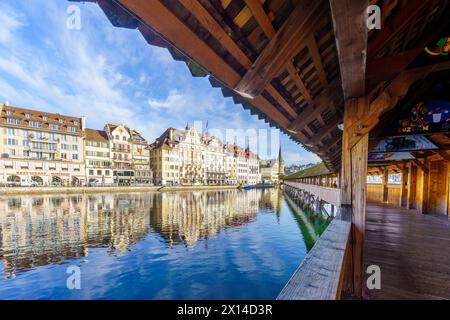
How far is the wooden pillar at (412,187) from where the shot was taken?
43.0 feet

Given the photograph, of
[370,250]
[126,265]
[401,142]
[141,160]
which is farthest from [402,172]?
[141,160]

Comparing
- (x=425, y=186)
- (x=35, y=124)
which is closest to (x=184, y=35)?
(x=425, y=186)

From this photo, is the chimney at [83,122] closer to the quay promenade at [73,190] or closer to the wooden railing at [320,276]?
the quay promenade at [73,190]

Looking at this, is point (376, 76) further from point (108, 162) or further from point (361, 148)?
point (108, 162)

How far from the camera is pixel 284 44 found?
84.4 inches

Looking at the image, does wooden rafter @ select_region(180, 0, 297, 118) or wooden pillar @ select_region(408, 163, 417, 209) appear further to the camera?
wooden pillar @ select_region(408, 163, 417, 209)

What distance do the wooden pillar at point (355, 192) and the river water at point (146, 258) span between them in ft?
15.3

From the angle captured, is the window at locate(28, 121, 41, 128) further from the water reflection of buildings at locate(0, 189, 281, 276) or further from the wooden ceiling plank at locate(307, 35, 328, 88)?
the wooden ceiling plank at locate(307, 35, 328, 88)

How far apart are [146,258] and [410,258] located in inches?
395

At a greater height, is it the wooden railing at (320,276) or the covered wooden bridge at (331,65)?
the covered wooden bridge at (331,65)

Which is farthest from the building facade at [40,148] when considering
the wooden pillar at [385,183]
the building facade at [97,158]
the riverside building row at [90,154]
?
the wooden pillar at [385,183]

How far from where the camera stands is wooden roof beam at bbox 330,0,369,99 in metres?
1.53

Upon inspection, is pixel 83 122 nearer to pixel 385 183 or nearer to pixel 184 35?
pixel 385 183

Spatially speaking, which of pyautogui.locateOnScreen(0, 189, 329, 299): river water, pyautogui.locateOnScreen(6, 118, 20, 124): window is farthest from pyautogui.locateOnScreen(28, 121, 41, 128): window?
pyautogui.locateOnScreen(0, 189, 329, 299): river water
